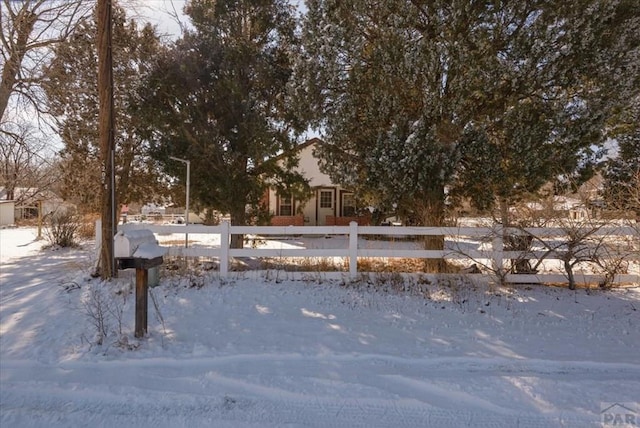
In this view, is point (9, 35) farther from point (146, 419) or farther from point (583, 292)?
point (583, 292)

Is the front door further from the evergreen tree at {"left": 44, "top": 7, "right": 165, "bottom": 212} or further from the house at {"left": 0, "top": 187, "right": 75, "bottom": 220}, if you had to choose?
the house at {"left": 0, "top": 187, "right": 75, "bottom": 220}

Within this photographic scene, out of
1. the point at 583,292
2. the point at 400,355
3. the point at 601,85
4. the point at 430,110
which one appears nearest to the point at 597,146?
the point at 601,85

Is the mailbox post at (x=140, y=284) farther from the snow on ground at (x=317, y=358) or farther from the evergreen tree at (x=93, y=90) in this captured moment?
the evergreen tree at (x=93, y=90)

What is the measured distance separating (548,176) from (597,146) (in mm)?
1323

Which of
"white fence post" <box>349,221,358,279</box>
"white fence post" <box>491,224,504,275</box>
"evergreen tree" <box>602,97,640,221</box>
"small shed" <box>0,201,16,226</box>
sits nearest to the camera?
"evergreen tree" <box>602,97,640,221</box>

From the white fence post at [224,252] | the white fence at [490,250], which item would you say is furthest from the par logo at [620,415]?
the white fence post at [224,252]

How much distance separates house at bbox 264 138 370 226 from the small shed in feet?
79.4

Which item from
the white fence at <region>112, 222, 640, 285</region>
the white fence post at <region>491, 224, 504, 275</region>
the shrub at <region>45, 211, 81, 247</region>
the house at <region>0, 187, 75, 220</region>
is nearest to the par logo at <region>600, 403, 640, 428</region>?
the white fence at <region>112, 222, 640, 285</region>

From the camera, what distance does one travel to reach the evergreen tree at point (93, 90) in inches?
426

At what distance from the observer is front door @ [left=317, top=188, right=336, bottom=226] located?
71.2 feet

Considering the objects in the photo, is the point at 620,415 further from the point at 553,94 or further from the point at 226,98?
the point at 226,98

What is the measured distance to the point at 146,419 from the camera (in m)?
3.28

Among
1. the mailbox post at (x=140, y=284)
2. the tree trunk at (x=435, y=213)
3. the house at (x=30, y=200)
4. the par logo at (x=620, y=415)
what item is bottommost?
the par logo at (x=620, y=415)

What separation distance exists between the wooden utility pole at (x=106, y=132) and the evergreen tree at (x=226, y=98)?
2.45 meters
